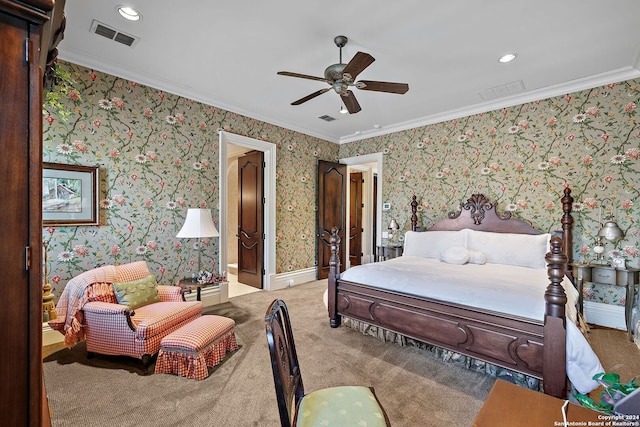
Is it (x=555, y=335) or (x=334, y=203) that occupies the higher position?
(x=334, y=203)

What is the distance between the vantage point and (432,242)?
410 centimetres

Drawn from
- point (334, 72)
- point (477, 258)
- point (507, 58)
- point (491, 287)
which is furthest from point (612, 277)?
point (334, 72)

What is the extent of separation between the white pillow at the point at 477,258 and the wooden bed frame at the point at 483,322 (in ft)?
2.95

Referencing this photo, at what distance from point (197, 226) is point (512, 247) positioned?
376 centimetres

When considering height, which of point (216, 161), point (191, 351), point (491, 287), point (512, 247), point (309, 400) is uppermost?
point (216, 161)

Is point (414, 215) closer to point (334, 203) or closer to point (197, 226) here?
point (334, 203)

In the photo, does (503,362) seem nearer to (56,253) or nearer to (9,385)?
(9,385)

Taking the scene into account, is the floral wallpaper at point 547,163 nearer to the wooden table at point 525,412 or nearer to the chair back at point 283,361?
the wooden table at point 525,412

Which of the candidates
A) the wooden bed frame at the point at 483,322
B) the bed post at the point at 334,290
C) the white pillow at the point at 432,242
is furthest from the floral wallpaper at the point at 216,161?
the bed post at the point at 334,290

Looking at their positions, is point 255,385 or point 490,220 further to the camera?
point 490,220

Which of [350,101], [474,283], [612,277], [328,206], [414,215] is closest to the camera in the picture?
[474,283]

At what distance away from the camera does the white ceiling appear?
224 centimetres

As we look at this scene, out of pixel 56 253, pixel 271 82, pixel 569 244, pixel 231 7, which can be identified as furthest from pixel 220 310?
pixel 569 244

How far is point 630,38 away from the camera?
2.58 m
